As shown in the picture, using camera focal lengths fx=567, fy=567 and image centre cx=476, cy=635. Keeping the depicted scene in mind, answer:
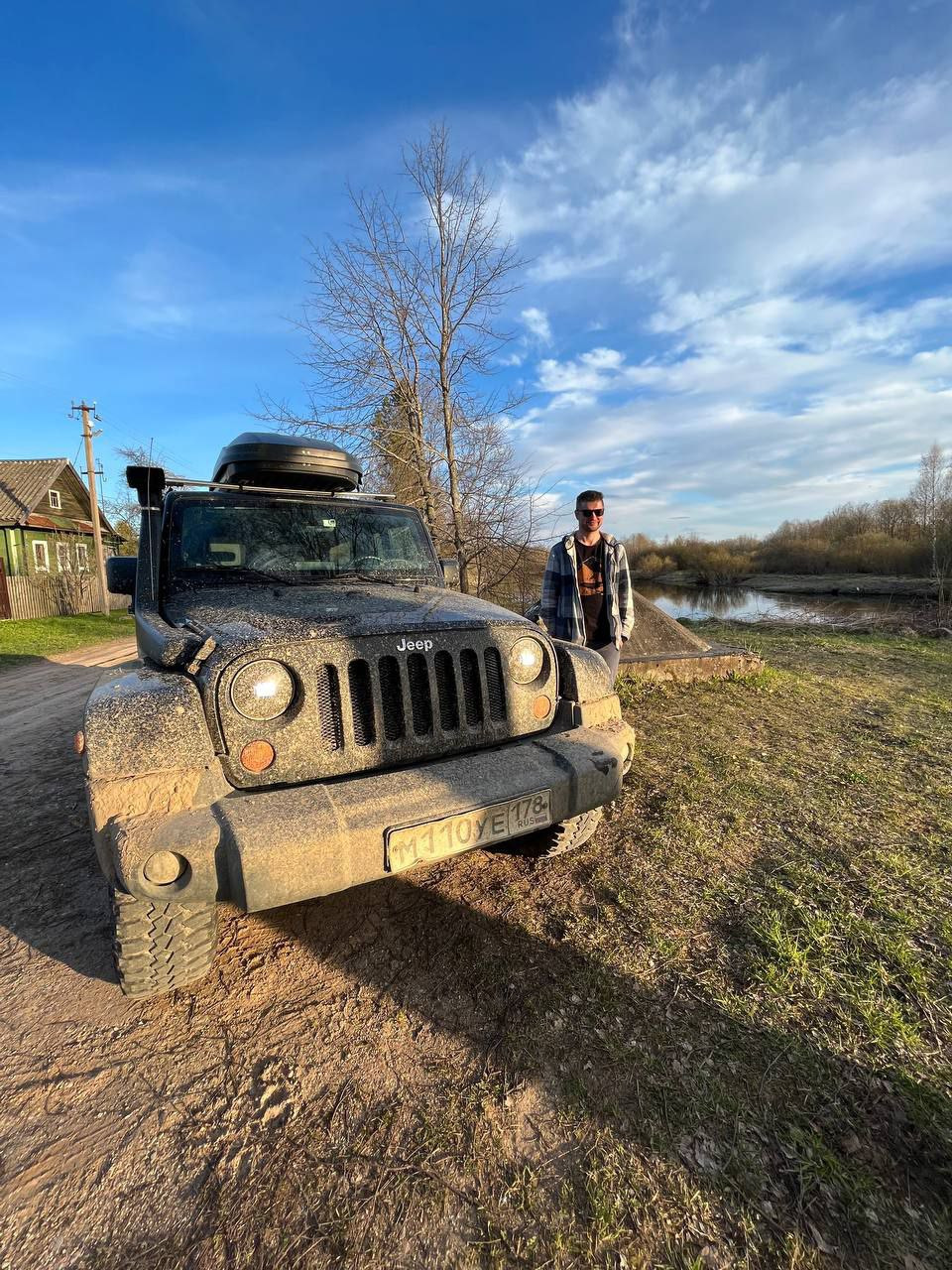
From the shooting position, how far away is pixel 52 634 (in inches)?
589

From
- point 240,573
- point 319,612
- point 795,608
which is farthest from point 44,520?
point 795,608

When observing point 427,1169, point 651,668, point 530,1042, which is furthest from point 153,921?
point 651,668

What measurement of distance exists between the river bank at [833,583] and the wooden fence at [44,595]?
3109cm

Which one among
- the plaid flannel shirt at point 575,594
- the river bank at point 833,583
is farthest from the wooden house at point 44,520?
the river bank at point 833,583

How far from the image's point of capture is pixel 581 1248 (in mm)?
1425

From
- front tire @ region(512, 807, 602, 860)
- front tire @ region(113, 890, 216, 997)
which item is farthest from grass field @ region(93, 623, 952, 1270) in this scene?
front tire @ region(113, 890, 216, 997)

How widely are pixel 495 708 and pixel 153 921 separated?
1.59 m

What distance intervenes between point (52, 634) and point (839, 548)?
157 ft

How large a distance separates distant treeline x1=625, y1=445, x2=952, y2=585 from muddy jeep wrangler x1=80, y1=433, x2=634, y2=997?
26348 millimetres

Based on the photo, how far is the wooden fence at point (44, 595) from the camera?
18.4m

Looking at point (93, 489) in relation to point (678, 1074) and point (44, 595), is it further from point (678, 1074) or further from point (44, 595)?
point (678, 1074)

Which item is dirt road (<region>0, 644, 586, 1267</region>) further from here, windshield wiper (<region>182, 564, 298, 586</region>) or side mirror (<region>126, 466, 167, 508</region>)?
side mirror (<region>126, 466, 167, 508</region>)

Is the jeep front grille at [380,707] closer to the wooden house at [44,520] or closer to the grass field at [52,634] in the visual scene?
the grass field at [52,634]

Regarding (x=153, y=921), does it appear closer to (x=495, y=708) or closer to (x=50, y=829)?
(x=495, y=708)
